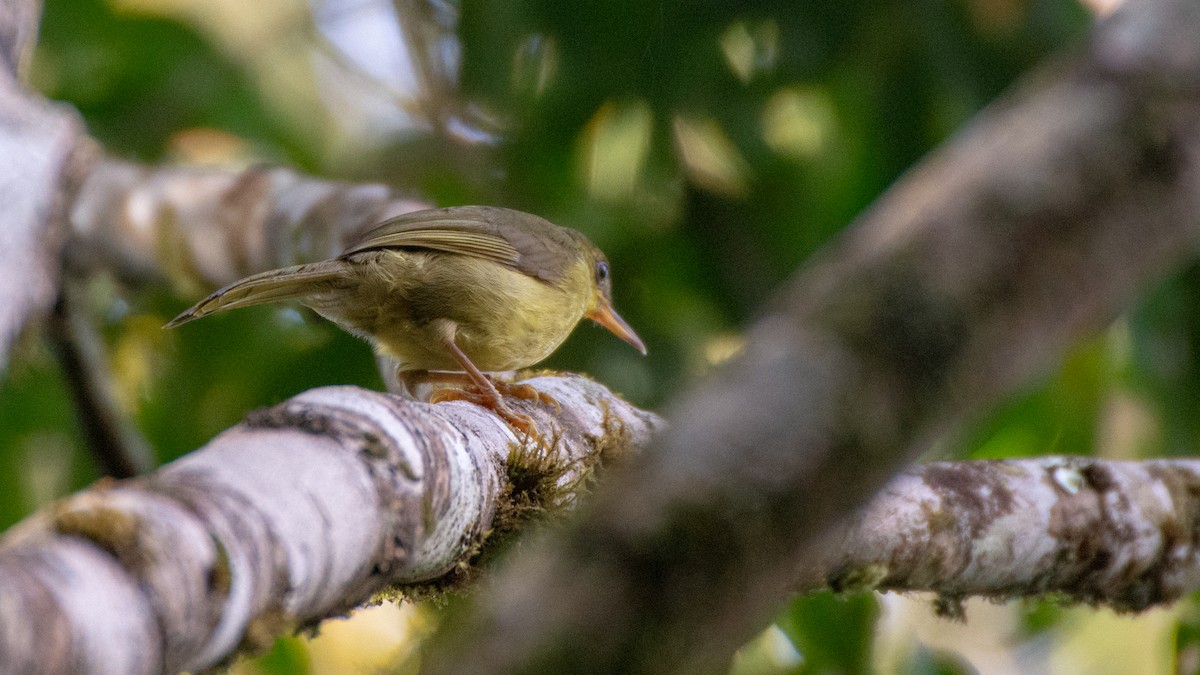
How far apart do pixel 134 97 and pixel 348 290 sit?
9.06 ft

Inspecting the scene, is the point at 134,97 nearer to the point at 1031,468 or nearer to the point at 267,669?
the point at 267,669

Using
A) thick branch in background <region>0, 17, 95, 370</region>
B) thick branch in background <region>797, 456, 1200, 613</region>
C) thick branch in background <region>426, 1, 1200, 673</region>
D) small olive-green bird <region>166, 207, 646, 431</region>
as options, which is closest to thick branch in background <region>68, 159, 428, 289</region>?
small olive-green bird <region>166, 207, 646, 431</region>

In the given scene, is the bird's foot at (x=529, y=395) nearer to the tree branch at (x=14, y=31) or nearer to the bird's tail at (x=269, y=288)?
the bird's tail at (x=269, y=288)

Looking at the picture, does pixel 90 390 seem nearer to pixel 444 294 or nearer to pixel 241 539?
pixel 444 294

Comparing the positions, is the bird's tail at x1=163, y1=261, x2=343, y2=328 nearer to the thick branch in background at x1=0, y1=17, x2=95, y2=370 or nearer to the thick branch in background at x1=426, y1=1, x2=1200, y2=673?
the thick branch in background at x1=0, y1=17, x2=95, y2=370

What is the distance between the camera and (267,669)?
16.7 feet

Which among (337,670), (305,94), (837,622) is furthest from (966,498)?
(305,94)

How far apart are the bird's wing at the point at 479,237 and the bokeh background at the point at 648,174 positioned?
3.12 feet

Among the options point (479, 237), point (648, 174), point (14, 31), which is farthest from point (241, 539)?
point (648, 174)

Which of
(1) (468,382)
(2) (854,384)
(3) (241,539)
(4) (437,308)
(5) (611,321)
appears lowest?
(5) (611,321)

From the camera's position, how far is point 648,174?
5.77 m

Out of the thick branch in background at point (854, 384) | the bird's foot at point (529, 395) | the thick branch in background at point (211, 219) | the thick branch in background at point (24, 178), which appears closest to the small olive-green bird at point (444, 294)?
the bird's foot at point (529, 395)

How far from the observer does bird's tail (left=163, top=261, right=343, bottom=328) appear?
141 inches

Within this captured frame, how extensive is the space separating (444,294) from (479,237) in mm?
325
